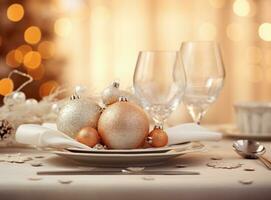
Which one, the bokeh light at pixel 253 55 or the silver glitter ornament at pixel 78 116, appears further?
the bokeh light at pixel 253 55

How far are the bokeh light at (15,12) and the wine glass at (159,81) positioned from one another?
279 centimetres

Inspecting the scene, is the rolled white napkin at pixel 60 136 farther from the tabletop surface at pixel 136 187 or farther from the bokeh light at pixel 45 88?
the bokeh light at pixel 45 88

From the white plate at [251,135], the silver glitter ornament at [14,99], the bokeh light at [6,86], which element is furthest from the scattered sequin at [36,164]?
the bokeh light at [6,86]

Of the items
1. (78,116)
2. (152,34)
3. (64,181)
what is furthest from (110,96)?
(152,34)

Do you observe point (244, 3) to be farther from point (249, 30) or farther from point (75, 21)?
point (75, 21)

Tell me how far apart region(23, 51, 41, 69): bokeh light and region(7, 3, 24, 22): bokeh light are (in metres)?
0.22

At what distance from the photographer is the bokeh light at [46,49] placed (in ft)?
12.9

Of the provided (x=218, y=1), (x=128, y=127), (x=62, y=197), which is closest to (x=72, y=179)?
(x=62, y=197)

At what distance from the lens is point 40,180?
87cm

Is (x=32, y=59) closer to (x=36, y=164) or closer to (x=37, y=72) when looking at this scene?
(x=37, y=72)

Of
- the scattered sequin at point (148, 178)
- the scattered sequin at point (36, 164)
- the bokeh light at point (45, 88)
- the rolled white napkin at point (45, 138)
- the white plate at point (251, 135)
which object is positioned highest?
the rolled white napkin at point (45, 138)

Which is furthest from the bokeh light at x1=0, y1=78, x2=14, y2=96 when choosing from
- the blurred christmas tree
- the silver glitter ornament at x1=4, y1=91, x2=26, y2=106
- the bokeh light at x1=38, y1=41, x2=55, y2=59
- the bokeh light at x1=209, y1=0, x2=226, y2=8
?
the silver glitter ornament at x1=4, y1=91, x2=26, y2=106

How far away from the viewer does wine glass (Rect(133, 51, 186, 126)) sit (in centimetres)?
115

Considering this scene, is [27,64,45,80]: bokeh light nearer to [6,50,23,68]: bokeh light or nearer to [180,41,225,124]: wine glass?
[6,50,23,68]: bokeh light
